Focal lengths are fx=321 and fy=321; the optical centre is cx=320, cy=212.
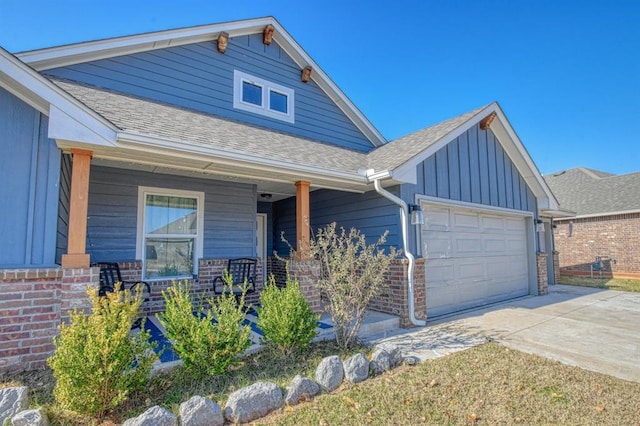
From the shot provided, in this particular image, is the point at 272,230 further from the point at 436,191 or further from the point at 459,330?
the point at 459,330

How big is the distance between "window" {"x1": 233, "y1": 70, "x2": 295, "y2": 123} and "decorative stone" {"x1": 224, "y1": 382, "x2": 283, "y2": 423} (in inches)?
230

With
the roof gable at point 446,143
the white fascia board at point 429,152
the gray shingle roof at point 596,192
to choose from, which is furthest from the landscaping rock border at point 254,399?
the gray shingle roof at point 596,192

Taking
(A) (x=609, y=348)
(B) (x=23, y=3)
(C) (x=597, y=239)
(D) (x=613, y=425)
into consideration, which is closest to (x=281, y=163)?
(D) (x=613, y=425)

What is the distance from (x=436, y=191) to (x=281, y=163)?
3.57m

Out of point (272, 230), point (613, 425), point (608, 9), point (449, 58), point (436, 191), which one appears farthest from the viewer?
point (449, 58)

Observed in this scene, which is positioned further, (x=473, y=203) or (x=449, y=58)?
(x=449, y=58)

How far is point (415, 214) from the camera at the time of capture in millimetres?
6242

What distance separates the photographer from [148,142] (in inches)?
159

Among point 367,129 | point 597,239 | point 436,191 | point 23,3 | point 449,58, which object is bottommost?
point 597,239

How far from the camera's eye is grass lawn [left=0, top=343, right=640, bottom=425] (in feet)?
9.52

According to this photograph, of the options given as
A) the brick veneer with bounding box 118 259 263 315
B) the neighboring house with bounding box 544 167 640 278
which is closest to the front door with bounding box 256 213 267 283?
the brick veneer with bounding box 118 259 263 315

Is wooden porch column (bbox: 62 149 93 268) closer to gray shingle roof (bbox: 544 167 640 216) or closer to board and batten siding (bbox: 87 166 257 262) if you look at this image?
board and batten siding (bbox: 87 166 257 262)

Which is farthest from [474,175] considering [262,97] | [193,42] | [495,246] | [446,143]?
[193,42]

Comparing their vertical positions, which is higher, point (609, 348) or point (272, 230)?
point (272, 230)
